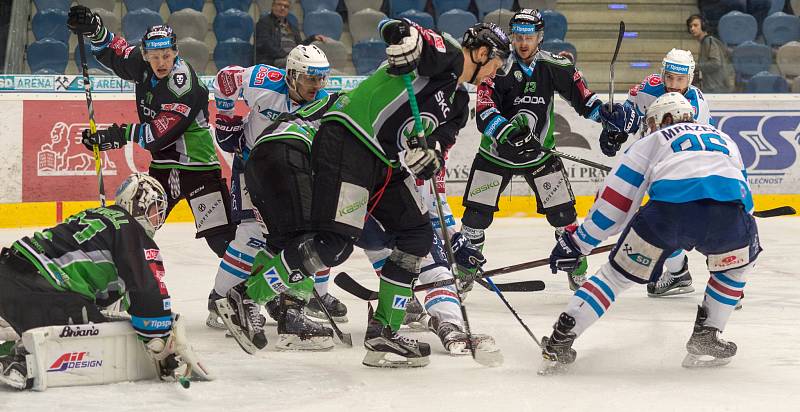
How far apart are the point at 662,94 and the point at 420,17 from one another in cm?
390

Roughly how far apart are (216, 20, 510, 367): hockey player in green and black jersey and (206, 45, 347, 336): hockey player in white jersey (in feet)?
2.21

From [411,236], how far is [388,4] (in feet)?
17.2

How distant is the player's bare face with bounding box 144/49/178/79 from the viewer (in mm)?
5152

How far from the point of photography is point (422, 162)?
12.4ft

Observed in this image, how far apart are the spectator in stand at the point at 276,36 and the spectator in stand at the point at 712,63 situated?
9.69ft

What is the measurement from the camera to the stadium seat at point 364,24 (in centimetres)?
871

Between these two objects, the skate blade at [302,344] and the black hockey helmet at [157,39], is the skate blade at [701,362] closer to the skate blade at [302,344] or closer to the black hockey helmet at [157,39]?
the skate blade at [302,344]

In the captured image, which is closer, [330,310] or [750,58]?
[330,310]

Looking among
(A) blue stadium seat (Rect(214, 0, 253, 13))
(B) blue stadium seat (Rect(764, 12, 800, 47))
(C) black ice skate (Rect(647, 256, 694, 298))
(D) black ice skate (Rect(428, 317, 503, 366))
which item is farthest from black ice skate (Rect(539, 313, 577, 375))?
(B) blue stadium seat (Rect(764, 12, 800, 47))

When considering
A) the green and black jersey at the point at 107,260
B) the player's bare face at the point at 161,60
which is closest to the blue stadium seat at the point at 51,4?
the player's bare face at the point at 161,60

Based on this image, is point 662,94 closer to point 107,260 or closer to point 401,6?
point 107,260

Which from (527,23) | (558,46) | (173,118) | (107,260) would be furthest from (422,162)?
(558,46)

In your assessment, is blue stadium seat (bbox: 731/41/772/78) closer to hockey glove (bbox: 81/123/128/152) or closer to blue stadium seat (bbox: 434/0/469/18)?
blue stadium seat (bbox: 434/0/469/18)

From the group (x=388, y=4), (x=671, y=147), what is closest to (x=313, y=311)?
(x=671, y=147)
